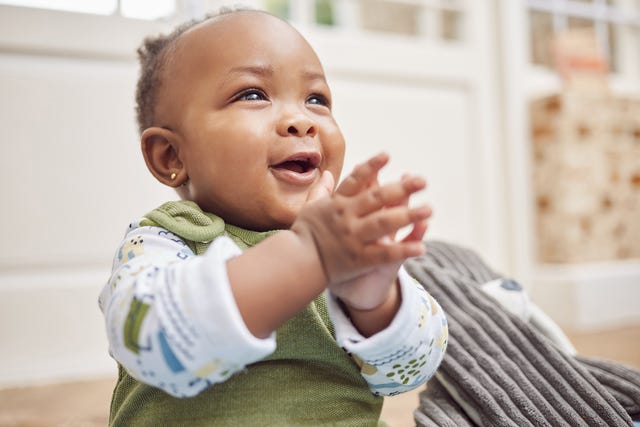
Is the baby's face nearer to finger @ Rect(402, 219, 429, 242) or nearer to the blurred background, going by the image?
finger @ Rect(402, 219, 429, 242)

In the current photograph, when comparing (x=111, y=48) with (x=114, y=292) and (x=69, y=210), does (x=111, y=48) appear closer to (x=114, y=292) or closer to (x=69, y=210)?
(x=69, y=210)

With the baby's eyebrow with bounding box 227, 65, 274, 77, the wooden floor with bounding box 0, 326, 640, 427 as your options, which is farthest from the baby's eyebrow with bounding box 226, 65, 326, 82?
the wooden floor with bounding box 0, 326, 640, 427

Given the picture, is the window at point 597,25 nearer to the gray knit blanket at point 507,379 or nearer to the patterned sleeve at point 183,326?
the gray knit blanket at point 507,379

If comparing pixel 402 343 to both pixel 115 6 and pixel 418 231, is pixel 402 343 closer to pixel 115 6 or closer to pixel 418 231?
pixel 418 231

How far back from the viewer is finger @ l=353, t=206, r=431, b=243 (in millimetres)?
401

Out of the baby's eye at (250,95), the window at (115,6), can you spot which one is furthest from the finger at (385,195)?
the window at (115,6)

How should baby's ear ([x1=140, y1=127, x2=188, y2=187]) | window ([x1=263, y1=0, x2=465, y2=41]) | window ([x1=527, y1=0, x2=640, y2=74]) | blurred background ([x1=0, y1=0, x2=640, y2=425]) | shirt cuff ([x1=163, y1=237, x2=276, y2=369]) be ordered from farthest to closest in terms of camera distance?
window ([x1=527, y1=0, x2=640, y2=74])
window ([x1=263, y1=0, x2=465, y2=41])
blurred background ([x1=0, y1=0, x2=640, y2=425])
baby's ear ([x1=140, y1=127, x2=188, y2=187])
shirt cuff ([x1=163, y1=237, x2=276, y2=369])

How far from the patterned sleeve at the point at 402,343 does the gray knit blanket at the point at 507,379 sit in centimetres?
14

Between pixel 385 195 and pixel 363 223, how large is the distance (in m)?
0.02

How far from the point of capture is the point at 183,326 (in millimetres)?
406

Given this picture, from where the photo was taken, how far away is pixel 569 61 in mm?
2170

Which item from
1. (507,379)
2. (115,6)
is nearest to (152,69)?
(507,379)

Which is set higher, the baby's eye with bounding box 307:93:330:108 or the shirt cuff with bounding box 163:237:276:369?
the baby's eye with bounding box 307:93:330:108

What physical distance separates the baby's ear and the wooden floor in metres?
0.54
